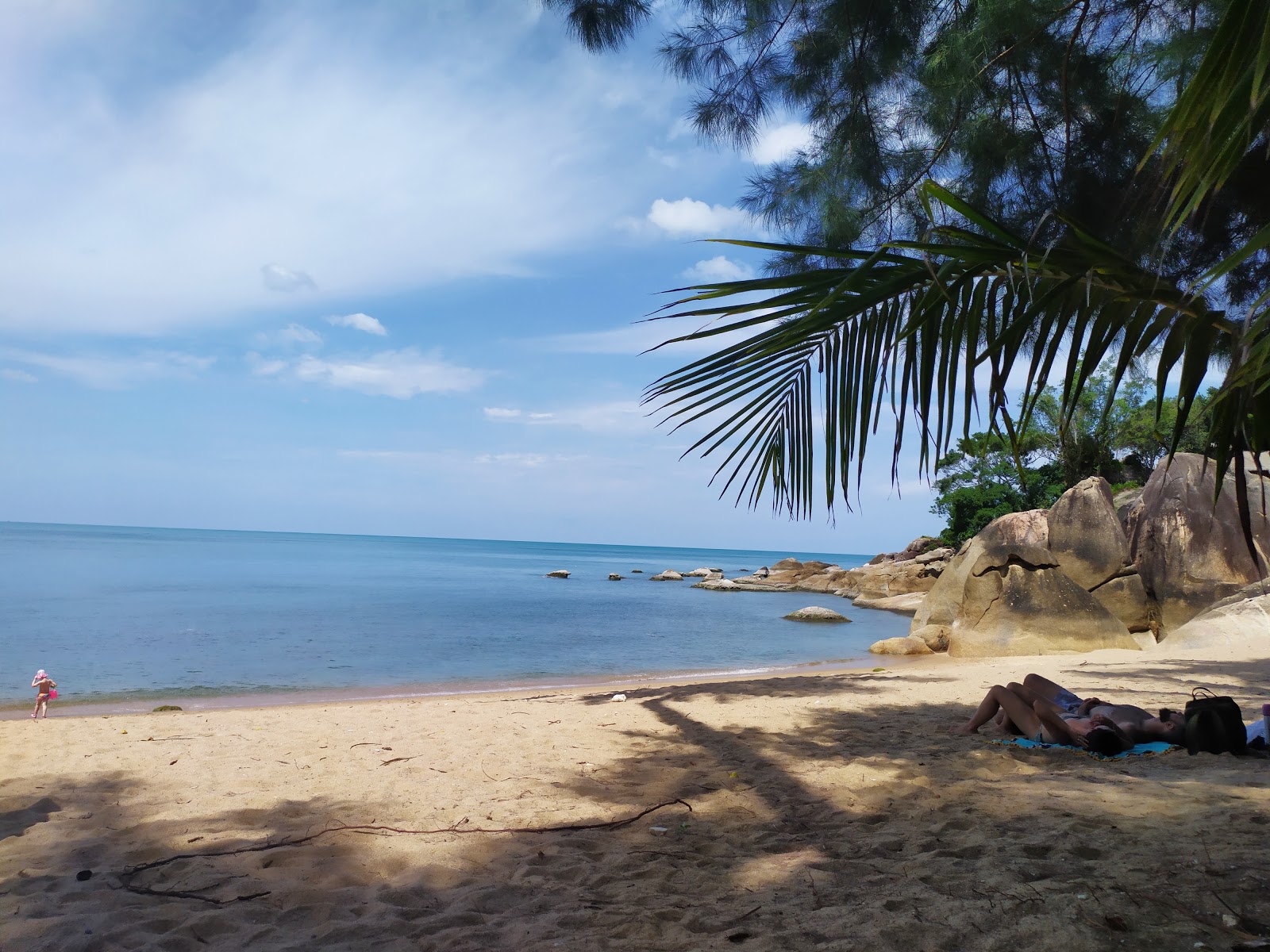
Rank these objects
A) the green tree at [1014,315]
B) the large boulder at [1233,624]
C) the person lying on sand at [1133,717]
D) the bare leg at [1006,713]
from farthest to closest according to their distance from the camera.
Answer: the large boulder at [1233,624]
the bare leg at [1006,713]
the person lying on sand at [1133,717]
the green tree at [1014,315]

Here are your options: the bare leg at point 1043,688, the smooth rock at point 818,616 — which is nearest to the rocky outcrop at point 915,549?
the smooth rock at point 818,616

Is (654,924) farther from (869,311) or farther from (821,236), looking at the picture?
(821,236)

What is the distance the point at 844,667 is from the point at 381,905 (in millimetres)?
10905

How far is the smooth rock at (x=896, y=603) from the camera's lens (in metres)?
25.8

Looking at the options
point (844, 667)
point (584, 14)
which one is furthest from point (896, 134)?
point (844, 667)

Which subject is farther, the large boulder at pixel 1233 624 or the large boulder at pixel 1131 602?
the large boulder at pixel 1131 602

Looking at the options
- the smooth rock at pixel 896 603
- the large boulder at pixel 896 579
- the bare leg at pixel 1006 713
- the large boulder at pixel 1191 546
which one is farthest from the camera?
the large boulder at pixel 896 579

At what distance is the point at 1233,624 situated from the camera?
987 centimetres

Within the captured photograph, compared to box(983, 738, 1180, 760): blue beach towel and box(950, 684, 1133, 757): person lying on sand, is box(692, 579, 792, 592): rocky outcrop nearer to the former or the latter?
box(950, 684, 1133, 757): person lying on sand

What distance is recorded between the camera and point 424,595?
30172 millimetres

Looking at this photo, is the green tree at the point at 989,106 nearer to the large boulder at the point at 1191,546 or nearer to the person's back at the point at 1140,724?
the person's back at the point at 1140,724

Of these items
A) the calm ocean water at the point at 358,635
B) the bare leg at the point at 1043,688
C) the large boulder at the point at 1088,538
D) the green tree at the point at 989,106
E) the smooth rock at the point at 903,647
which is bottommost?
the calm ocean water at the point at 358,635

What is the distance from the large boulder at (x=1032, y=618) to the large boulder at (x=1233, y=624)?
3.14ft

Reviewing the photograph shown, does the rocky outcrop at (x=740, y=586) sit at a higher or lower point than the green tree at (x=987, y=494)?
lower
